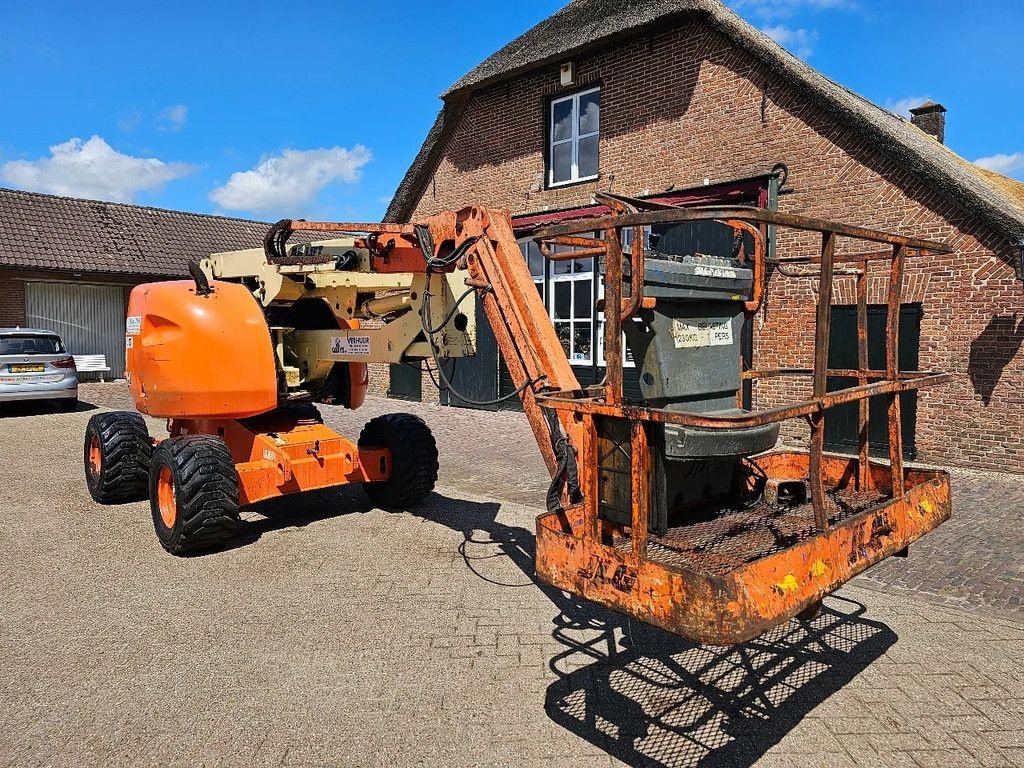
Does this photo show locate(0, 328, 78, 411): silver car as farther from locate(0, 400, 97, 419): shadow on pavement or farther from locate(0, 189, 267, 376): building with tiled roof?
locate(0, 189, 267, 376): building with tiled roof

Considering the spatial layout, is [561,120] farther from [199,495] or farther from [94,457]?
[199,495]

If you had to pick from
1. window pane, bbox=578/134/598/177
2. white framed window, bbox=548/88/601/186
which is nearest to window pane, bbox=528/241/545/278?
white framed window, bbox=548/88/601/186

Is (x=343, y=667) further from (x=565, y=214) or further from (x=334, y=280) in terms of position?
(x=565, y=214)

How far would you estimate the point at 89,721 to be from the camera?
11.3 feet

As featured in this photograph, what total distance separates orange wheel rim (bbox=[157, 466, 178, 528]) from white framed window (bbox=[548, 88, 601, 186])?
8890 mm

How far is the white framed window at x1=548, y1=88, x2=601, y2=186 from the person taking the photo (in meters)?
12.8

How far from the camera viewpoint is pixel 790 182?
33.0 feet

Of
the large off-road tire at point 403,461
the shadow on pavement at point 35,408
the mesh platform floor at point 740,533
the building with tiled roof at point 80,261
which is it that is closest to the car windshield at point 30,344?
the shadow on pavement at point 35,408

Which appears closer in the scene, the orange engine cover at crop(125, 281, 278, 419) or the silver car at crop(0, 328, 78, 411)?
the orange engine cover at crop(125, 281, 278, 419)

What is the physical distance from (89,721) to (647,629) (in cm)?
290

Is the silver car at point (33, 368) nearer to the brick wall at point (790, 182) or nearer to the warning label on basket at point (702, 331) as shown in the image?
the brick wall at point (790, 182)

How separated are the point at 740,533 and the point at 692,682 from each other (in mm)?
825

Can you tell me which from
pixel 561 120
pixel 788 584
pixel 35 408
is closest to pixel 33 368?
pixel 35 408

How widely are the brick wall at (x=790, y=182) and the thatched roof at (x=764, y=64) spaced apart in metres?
0.20
